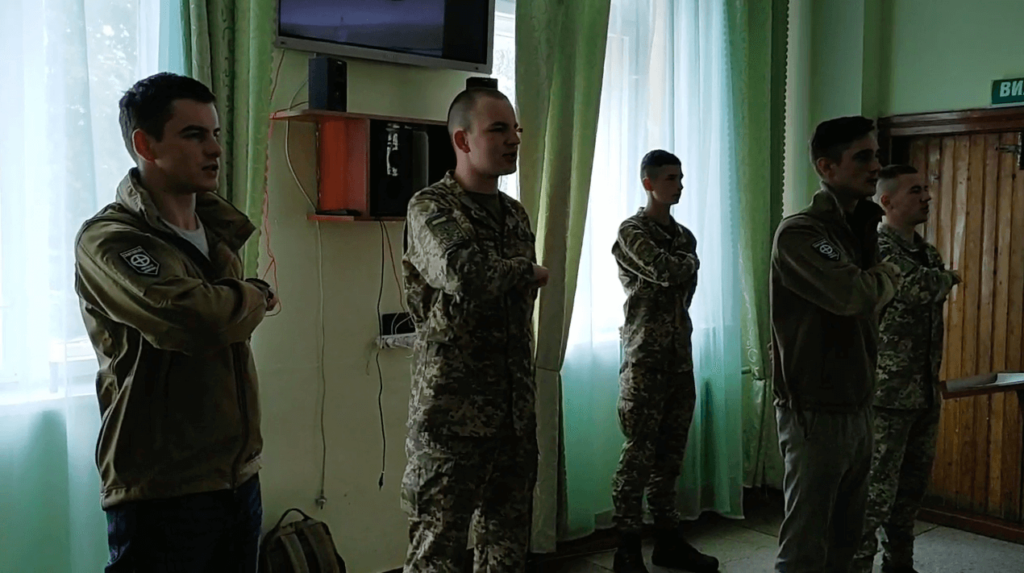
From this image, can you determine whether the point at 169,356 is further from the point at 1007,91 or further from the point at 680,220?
the point at 1007,91

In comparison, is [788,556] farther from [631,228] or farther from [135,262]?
[135,262]

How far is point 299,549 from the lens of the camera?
2893 mm

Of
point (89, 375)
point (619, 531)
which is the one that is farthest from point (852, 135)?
point (89, 375)

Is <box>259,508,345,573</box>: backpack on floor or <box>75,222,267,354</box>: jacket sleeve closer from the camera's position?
<box>75,222,267,354</box>: jacket sleeve

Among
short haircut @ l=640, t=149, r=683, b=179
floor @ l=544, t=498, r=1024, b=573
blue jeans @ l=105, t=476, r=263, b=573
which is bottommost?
floor @ l=544, t=498, r=1024, b=573

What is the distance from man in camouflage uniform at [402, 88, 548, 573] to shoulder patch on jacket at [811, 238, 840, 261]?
81 cm

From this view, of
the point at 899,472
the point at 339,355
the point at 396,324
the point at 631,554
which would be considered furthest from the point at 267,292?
the point at 899,472

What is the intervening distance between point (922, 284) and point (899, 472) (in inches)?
26.8

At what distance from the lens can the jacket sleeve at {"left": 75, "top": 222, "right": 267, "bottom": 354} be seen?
1.61 metres

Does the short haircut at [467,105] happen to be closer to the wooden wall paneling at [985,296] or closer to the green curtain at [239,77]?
the green curtain at [239,77]

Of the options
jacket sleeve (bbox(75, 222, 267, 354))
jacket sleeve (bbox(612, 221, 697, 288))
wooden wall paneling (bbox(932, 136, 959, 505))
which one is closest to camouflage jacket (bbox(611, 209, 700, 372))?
jacket sleeve (bbox(612, 221, 697, 288))

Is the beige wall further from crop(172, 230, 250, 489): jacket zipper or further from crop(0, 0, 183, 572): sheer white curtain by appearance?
crop(172, 230, 250, 489): jacket zipper

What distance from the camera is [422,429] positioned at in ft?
7.52

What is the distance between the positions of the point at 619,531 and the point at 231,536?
195 centimetres
